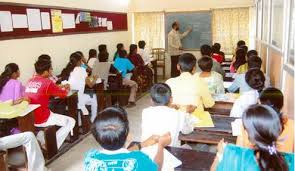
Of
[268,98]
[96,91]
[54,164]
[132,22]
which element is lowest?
[54,164]

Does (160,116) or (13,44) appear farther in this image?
(13,44)

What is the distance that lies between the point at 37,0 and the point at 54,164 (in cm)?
259

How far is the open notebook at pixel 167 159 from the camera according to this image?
1854 mm

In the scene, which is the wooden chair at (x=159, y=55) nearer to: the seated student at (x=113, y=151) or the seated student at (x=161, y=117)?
the seated student at (x=161, y=117)

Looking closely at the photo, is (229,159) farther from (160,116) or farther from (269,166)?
(160,116)

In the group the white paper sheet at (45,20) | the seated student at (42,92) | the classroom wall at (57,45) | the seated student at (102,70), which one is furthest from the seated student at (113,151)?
the seated student at (102,70)

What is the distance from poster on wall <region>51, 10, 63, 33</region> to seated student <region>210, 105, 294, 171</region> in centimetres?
431

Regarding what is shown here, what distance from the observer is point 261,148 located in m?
1.33

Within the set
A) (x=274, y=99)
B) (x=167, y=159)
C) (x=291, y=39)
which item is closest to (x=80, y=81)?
(x=167, y=159)

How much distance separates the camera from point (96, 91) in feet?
15.9

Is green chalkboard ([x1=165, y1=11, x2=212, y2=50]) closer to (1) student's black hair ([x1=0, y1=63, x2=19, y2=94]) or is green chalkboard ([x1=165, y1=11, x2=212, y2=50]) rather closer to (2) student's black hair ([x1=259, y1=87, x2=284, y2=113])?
(1) student's black hair ([x1=0, y1=63, x2=19, y2=94])

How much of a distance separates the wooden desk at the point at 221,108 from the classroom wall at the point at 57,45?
2.76 metres

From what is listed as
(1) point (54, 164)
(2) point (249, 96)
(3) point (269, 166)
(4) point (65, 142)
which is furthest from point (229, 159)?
(4) point (65, 142)

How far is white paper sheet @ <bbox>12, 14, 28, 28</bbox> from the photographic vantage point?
4148 mm
